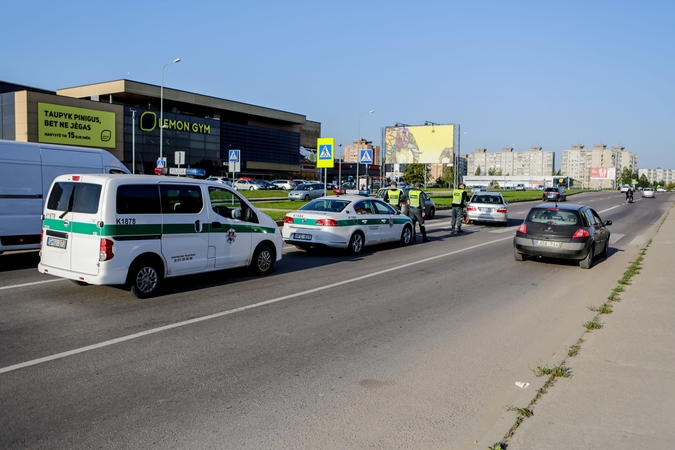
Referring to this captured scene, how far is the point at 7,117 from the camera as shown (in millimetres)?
56000

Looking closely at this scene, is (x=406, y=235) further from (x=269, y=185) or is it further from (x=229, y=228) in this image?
(x=269, y=185)

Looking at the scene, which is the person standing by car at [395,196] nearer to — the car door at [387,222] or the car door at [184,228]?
the car door at [387,222]

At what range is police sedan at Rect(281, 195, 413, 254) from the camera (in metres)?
13.4

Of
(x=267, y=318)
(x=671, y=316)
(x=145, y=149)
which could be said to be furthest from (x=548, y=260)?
(x=145, y=149)

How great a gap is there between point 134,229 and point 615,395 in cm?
655

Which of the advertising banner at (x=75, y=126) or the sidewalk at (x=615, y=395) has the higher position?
the advertising banner at (x=75, y=126)

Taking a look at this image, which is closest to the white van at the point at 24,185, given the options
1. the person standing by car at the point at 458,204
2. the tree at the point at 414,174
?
the person standing by car at the point at 458,204

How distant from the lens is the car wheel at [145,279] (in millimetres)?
8211

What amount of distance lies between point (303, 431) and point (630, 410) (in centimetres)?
263

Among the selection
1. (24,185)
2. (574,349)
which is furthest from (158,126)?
(574,349)

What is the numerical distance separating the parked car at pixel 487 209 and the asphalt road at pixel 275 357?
13956 millimetres

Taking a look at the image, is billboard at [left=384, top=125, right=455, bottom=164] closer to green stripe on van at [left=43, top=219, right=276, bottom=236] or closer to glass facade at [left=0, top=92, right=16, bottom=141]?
glass facade at [left=0, top=92, right=16, bottom=141]

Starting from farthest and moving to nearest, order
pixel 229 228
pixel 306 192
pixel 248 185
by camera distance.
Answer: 1. pixel 248 185
2. pixel 306 192
3. pixel 229 228

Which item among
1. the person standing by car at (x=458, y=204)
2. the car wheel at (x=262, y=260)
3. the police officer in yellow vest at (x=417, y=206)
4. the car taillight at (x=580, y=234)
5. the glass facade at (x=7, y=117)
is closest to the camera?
the car wheel at (x=262, y=260)
